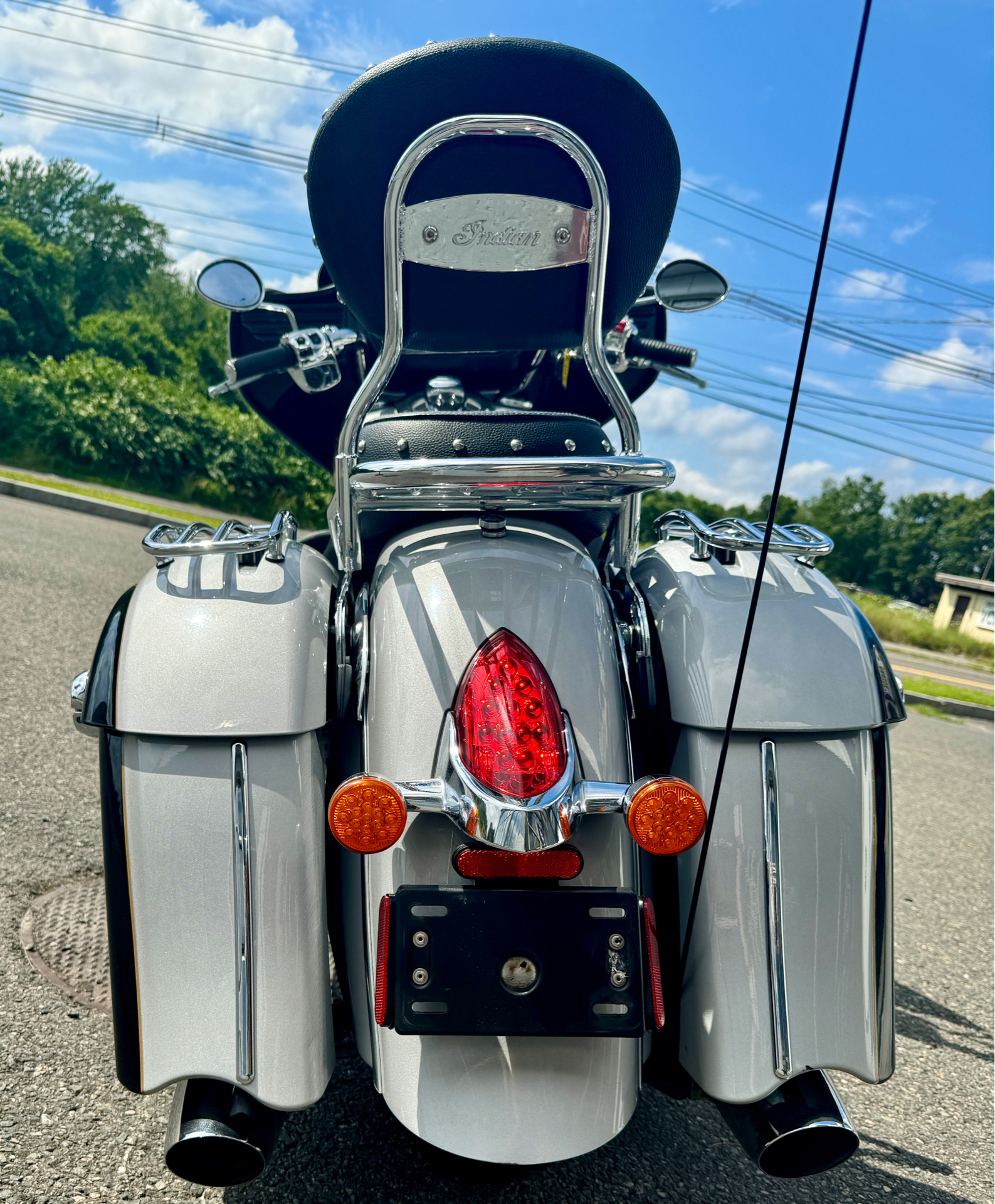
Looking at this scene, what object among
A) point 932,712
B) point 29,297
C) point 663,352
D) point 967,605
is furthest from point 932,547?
point 663,352

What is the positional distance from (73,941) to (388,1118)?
0.97 metres

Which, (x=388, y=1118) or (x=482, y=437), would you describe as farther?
(x=388, y=1118)

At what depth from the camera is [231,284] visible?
7.25 feet

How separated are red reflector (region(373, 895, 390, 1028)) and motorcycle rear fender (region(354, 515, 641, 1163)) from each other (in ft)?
0.14

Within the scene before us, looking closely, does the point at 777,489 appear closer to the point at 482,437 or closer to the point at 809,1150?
the point at 482,437

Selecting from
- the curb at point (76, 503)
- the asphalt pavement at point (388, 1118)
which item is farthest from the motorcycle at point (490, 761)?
the curb at point (76, 503)

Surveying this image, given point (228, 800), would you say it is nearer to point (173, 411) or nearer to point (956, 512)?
point (173, 411)

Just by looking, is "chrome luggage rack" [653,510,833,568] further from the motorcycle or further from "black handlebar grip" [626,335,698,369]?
"black handlebar grip" [626,335,698,369]

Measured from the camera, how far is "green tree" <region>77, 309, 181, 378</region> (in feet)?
86.0

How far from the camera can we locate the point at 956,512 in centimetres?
6412

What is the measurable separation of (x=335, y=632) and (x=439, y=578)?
206 mm

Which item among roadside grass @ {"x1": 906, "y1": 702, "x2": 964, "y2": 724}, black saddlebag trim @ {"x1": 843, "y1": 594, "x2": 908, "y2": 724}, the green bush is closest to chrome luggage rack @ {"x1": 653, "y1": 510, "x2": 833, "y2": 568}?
black saddlebag trim @ {"x1": 843, "y1": 594, "x2": 908, "y2": 724}

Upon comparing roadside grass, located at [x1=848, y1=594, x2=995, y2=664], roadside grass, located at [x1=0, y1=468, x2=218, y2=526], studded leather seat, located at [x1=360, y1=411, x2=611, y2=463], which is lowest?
roadside grass, located at [x1=848, y1=594, x2=995, y2=664]

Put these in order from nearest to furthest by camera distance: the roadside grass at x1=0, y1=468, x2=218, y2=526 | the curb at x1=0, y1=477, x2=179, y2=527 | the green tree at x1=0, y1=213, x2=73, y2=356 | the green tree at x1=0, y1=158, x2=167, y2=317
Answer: the curb at x1=0, y1=477, x2=179, y2=527, the roadside grass at x1=0, y1=468, x2=218, y2=526, the green tree at x1=0, y1=213, x2=73, y2=356, the green tree at x1=0, y1=158, x2=167, y2=317
